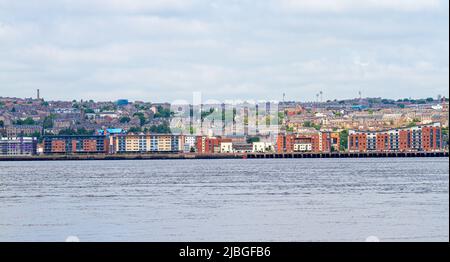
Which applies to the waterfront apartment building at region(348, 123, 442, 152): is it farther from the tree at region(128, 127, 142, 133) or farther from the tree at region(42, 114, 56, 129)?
the tree at region(42, 114, 56, 129)

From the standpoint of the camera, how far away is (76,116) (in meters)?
135

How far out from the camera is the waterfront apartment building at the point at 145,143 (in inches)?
4173

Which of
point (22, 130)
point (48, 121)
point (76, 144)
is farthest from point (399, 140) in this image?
point (48, 121)

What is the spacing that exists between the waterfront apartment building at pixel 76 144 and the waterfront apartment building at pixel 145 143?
1014 millimetres

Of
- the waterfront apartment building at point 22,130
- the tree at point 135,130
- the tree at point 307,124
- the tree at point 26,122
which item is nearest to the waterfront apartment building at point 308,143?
the tree at point 307,124

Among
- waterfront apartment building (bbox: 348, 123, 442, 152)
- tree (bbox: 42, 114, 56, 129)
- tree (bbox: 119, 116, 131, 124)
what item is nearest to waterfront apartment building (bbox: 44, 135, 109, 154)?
tree (bbox: 42, 114, 56, 129)

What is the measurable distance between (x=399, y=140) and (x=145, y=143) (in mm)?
25466

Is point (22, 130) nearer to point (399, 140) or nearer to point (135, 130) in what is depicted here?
point (135, 130)

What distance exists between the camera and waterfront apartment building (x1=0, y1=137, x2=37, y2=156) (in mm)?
106375

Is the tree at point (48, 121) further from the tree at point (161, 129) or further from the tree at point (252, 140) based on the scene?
the tree at point (252, 140)

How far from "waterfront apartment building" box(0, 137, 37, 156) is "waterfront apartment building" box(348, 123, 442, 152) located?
32.2 meters

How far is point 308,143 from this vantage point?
106000mm

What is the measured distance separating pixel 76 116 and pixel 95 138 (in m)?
28.2
